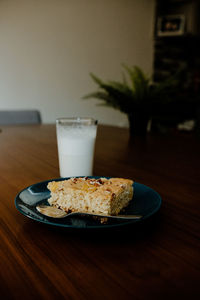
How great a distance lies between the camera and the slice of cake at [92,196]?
0.46 meters

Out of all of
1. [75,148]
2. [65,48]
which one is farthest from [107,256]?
[65,48]

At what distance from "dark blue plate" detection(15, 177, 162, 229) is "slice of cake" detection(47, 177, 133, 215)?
0.7 inches

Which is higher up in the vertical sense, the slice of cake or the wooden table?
the slice of cake

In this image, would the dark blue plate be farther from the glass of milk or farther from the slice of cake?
the glass of milk

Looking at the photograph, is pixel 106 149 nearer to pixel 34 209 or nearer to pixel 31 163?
pixel 31 163

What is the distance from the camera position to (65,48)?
10.9 ft

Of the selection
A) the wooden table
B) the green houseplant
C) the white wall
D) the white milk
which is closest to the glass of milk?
the white milk

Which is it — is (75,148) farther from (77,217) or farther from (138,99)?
(138,99)

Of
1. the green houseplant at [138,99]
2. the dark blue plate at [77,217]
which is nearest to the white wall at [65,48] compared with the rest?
the green houseplant at [138,99]

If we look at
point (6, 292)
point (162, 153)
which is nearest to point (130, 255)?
point (6, 292)

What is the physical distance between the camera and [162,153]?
110 centimetres

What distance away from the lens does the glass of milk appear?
28.8 inches

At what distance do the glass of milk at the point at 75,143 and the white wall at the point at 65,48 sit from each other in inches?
96.3

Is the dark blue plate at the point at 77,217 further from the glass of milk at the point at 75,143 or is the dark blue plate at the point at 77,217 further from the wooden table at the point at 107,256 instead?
the glass of milk at the point at 75,143
